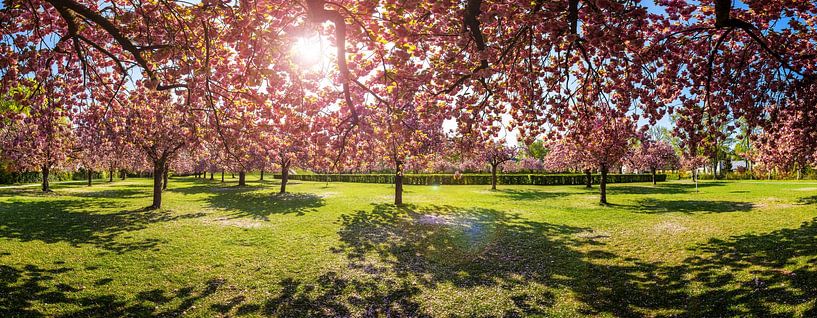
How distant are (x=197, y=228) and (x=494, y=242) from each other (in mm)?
11291

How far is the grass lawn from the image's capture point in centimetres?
707

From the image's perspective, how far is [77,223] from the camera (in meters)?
15.3

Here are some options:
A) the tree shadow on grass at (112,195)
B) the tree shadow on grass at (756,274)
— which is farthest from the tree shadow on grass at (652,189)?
the tree shadow on grass at (112,195)

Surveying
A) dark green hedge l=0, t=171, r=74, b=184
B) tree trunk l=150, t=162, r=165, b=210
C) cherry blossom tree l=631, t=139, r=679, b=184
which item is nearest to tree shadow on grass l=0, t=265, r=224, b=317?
tree trunk l=150, t=162, r=165, b=210

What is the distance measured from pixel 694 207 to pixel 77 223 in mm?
28447

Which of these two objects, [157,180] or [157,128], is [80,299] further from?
[157,180]

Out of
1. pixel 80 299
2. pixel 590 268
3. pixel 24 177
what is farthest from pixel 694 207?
pixel 24 177

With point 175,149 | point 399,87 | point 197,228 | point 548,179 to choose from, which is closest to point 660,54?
point 399,87

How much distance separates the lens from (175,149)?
63.7 ft

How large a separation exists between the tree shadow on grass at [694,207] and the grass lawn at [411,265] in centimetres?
117

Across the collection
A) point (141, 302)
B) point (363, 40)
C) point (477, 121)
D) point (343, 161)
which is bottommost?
point (141, 302)

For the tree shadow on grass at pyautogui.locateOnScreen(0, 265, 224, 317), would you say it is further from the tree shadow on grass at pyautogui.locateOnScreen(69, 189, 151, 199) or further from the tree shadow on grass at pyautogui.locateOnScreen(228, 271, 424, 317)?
the tree shadow on grass at pyautogui.locateOnScreen(69, 189, 151, 199)

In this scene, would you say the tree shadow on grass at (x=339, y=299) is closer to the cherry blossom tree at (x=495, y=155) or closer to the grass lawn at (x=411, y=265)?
the grass lawn at (x=411, y=265)

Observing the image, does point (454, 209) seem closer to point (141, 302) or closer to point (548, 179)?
point (141, 302)
